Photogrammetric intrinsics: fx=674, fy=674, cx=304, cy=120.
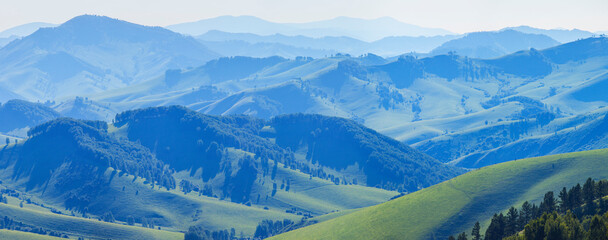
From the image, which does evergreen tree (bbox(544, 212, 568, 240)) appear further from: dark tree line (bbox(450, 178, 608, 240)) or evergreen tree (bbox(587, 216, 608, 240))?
evergreen tree (bbox(587, 216, 608, 240))

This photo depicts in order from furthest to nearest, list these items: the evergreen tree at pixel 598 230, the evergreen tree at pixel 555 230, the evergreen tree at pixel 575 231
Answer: the evergreen tree at pixel 555 230
the evergreen tree at pixel 575 231
the evergreen tree at pixel 598 230

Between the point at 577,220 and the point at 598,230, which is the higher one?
the point at 577,220

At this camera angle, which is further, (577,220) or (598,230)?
(577,220)

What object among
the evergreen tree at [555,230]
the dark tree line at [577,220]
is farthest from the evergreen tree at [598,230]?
the evergreen tree at [555,230]

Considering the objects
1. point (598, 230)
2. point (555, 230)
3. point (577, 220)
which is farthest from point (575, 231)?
point (598, 230)

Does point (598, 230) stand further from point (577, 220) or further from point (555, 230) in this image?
point (577, 220)

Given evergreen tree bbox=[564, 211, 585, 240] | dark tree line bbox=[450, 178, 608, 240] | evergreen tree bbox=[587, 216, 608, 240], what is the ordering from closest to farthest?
evergreen tree bbox=[587, 216, 608, 240] < dark tree line bbox=[450, 178, 608, 240] < evergreen tree bbox=[564, 211, 585, 240]

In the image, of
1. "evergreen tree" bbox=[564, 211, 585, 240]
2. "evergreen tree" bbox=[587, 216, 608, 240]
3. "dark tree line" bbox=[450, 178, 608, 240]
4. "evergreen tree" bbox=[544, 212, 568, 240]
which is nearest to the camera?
"evergreen tree" bbox=[587, 216, 608, 240]

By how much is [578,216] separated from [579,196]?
365 inches

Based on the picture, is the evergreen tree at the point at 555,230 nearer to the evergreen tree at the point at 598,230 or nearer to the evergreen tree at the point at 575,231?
the evergreen tree at the point at 575,231

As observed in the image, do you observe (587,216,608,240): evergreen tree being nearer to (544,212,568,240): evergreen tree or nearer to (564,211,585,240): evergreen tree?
(564,211,585,240): evergreen tree

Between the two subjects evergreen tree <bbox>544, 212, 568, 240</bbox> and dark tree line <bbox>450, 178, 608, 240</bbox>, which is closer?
dark tree line <bbox>450, 178, 608, 240</bbox>

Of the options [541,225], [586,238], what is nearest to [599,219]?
[586,238]

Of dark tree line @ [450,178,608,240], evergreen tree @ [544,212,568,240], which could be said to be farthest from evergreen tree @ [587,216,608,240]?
evergreen tree @ [544,212,568,240]
